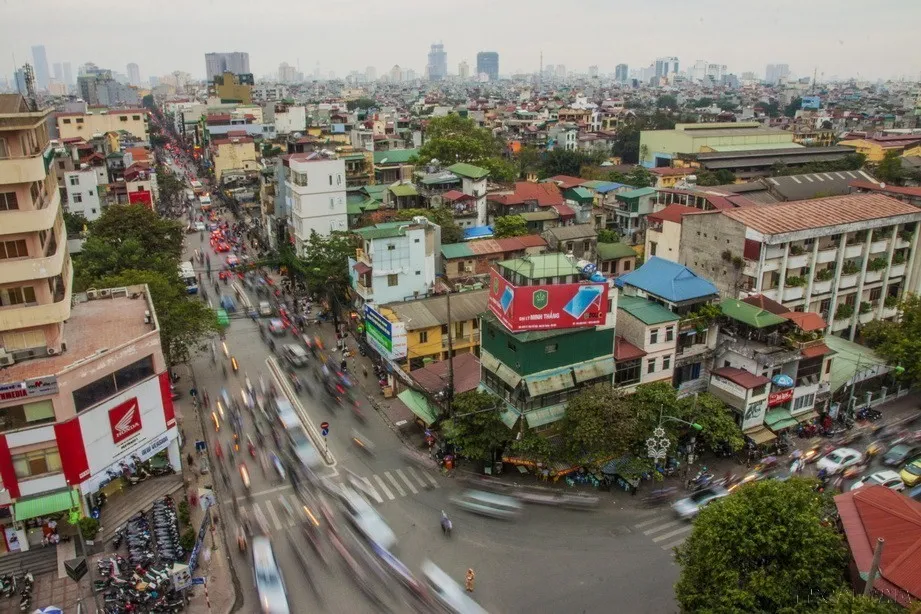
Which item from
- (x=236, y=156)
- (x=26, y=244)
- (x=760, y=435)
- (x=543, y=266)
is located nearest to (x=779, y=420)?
(x=760, y=435)

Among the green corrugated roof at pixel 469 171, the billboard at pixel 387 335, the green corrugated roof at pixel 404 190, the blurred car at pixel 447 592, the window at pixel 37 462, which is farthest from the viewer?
the green corrugated roof at pixel 469 171

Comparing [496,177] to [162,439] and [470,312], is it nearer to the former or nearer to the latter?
[470,312]

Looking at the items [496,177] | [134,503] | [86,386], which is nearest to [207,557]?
[134,503]

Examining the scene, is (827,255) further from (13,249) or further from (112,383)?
(13,249)

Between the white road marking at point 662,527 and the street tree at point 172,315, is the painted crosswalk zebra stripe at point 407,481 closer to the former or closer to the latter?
the white road marking at point 662,527

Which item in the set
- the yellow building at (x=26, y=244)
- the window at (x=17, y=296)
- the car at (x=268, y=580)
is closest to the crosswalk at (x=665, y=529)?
the car at (x=268, y=580)

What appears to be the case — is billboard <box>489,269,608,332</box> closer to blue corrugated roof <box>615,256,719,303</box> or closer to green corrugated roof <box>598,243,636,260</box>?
blue corrugated roof <box>615,256,719,303</box>
